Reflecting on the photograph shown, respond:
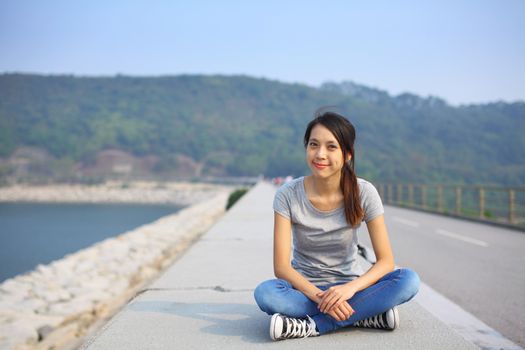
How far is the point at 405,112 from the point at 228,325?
15367 centimetres

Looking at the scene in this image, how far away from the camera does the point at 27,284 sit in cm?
1064

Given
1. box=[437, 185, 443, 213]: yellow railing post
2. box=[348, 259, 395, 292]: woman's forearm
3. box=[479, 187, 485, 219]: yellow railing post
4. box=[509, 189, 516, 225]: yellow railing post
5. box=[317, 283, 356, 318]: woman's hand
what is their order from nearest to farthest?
box=[317, 283, 356, 318]: woman's hand
box=[348, 259, 395, 292]: woman's forearm
box=[509, 189, 516, 225]: yellow railing post
box=[479, 187, 485, 219]: yellow railing post
box=[437, 185, 443, 213]: yellow railing post

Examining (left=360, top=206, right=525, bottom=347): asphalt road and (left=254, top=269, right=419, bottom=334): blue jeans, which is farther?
(left=360, top=206, right=525, bottom=347): asphalt road

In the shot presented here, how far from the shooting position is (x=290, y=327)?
2910 millimetres

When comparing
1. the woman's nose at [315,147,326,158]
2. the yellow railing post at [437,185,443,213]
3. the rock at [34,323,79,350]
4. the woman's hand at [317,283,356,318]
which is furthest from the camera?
the yellow railing post at [437,185,443,213]

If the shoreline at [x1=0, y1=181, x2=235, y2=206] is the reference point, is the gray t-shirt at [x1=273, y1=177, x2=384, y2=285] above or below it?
above

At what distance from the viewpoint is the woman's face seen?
118 inches

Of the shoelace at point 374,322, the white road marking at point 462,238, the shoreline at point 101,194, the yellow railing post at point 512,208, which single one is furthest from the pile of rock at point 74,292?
the shoreline at point 101,194

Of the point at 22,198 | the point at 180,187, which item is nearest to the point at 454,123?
the point at 180,187

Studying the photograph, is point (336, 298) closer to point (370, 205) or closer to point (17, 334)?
point (370, 205)

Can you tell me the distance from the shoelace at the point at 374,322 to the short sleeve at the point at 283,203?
2.47ft

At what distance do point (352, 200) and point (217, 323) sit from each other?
3.89ft

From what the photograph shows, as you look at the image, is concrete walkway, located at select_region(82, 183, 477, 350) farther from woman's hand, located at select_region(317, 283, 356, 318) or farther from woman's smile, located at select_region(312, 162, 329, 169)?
woman's smile, located at select_region(312, 162, 329, 169)

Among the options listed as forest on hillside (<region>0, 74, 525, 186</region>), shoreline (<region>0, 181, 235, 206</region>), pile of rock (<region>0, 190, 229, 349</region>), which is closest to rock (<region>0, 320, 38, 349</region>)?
pile of rock (<region>0, 190, 229, 349</region>)
